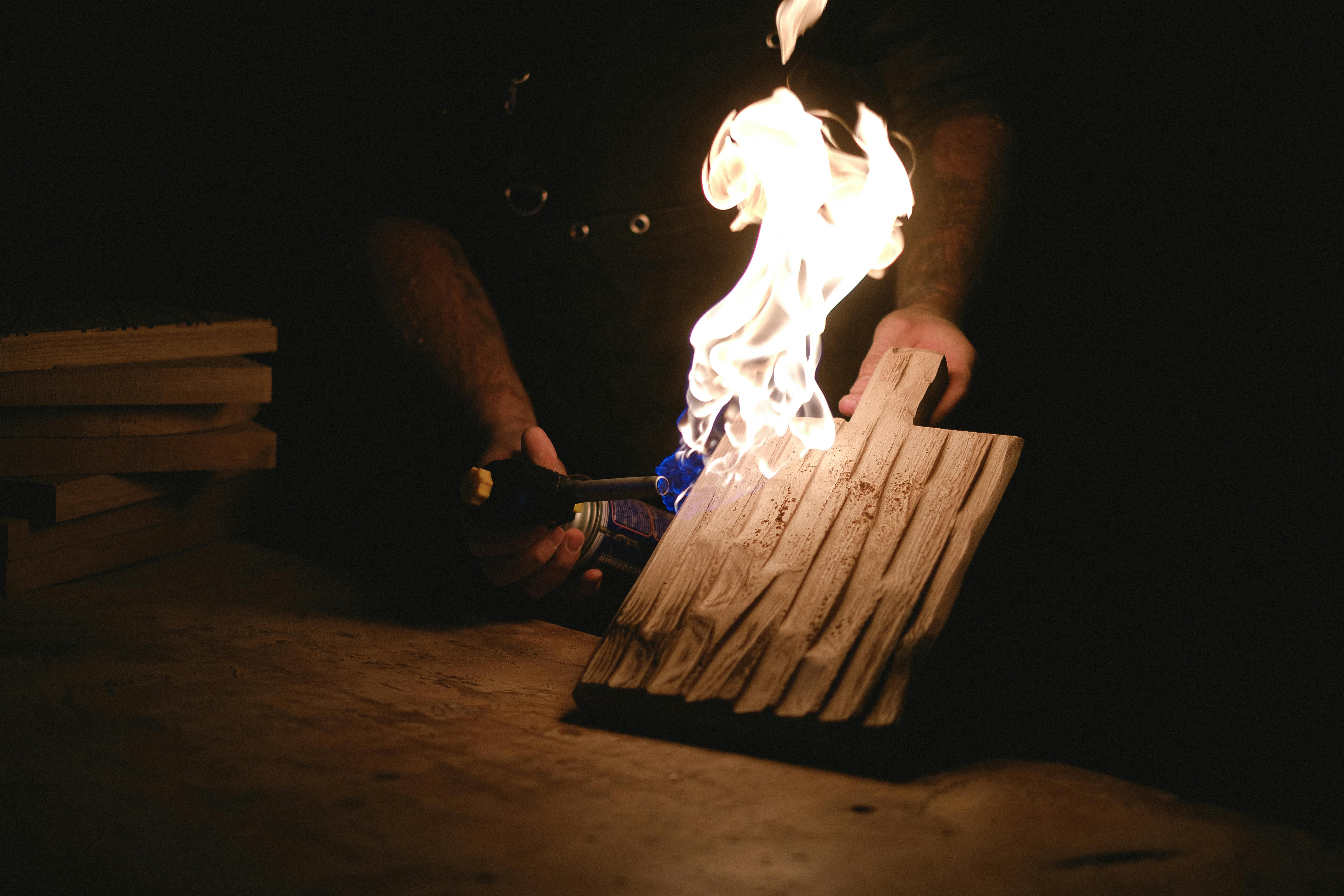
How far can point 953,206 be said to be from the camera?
87.4 inches

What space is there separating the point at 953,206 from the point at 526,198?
120 cm

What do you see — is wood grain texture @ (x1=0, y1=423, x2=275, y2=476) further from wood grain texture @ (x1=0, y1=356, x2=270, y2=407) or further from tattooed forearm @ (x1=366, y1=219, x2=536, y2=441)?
tattooed forearm @ (x1=366, y1=219, x2=536, y2=441)

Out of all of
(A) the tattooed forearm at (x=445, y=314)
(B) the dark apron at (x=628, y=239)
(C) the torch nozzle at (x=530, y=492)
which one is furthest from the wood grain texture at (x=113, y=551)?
(C) the torch nozzle at (x=530, y=492)

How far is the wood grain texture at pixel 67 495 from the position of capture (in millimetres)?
1922

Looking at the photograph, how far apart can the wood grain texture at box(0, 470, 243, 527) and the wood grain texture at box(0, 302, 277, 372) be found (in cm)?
27

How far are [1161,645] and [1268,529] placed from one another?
490 millimetres

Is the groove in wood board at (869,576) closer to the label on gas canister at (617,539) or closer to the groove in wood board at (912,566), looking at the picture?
the groove in wood board at (912,566)

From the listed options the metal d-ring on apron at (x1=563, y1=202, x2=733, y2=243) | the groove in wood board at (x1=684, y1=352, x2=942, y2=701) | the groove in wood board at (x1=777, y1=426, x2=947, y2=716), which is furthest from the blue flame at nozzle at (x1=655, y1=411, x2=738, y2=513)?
the metal d-ring on apron at (x1=563, y1=202, x2=733, y2=243)

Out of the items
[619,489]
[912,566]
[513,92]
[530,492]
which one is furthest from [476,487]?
[513,92]

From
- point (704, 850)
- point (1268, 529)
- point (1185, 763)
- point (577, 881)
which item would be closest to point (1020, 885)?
point (704, 850)

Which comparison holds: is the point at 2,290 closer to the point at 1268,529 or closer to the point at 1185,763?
the point at 1185,763

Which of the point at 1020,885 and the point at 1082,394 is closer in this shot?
the point at 1020,885

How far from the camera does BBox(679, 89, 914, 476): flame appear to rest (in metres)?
1.70

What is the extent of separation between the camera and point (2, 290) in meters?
2.83
